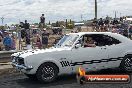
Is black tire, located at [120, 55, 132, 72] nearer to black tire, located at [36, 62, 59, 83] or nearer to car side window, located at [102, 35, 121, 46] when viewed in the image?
car side window, located at [102, 35, 121, 46]

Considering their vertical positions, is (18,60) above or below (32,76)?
above

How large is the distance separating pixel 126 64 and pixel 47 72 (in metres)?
2.91

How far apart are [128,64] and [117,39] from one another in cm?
95

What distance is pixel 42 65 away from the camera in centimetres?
983

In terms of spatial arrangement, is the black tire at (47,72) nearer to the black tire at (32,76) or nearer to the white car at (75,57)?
the white car at (75,57)

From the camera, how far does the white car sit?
980 cm

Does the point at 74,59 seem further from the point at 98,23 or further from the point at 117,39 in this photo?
the point at 98,23

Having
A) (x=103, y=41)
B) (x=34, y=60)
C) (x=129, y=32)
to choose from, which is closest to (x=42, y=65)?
(x=34, y=60)

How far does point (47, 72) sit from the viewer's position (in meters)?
9.91

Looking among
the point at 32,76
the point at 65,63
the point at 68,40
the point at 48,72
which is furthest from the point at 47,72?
the point at 68,40

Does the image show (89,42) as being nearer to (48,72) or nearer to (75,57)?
(75,57)

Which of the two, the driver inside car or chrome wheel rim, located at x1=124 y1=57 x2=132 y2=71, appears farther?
chrome wheel rim, located at x1=124 y1=57 x2=132 y2=71

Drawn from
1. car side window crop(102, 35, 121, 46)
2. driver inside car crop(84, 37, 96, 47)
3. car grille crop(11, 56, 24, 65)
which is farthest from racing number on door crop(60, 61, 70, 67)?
car side window crop(102, 35, 121, 46)

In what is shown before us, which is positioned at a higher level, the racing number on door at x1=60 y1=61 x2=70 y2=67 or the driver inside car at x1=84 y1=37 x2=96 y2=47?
the driver inside car at x1=84 y1=37 x2=96 y2=47
